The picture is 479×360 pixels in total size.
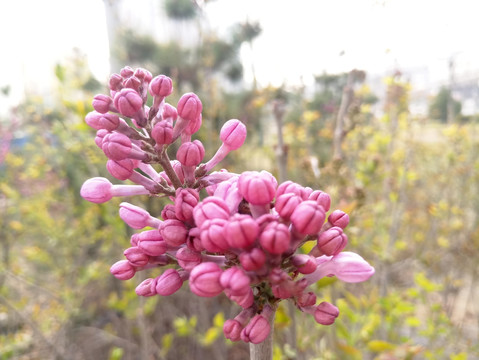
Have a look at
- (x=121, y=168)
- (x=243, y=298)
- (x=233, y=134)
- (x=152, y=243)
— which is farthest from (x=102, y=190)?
(x=243, y=298)

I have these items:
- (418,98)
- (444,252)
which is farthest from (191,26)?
(444,252)

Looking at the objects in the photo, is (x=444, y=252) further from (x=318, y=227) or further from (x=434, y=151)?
(x=318, y=227)

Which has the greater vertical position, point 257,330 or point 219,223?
point 219,223

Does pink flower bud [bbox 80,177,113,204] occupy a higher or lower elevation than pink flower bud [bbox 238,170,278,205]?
lower

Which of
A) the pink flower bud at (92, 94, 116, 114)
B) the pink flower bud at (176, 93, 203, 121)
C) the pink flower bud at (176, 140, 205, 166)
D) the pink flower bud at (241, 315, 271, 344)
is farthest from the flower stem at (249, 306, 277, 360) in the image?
the pink flower bud at (92, 94, 116, 114)

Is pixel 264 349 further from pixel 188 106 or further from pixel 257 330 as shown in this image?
pixel 188 106

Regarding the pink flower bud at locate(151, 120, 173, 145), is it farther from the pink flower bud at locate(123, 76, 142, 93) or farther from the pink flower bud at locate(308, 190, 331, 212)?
the pink flower bud at locate(308, 190, 331, 212)
